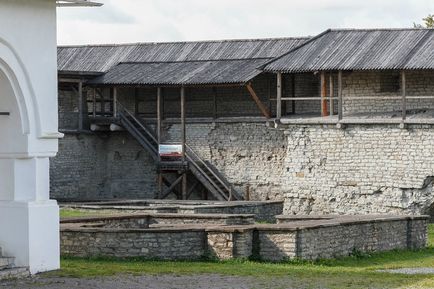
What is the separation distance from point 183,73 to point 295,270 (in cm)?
1723

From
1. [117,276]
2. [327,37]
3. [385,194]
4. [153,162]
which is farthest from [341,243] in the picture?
[153,162]

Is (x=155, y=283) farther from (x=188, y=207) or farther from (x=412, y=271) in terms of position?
A: (x=188, y=207)

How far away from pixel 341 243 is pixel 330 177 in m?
11.4

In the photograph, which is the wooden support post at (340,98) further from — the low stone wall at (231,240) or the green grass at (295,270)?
the green grass at (295,270)

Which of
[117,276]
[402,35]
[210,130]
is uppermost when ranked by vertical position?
[402,35]

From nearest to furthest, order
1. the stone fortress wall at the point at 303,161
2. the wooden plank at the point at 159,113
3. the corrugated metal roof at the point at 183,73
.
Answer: the stone fortress wall at the point at 303,161 → the corrugated metal roof at the point at 183,73 → the wooden plank at the point at 159,113

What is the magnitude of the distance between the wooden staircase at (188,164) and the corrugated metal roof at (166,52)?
2.09 metres

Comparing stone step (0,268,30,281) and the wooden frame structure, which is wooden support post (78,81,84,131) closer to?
the wooden frame structure

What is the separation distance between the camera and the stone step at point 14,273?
15422 millimetres

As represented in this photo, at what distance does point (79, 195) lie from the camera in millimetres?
35562

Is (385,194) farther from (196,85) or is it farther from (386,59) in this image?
(196,85)

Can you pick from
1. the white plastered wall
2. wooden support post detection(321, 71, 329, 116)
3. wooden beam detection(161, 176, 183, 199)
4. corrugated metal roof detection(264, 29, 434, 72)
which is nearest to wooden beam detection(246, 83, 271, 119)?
corrugated metal roof detection(264, 29, 434, 72)

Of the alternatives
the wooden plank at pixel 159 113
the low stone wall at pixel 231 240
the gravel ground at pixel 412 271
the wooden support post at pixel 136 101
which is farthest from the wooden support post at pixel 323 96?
the gravel ground at pixel 412 271

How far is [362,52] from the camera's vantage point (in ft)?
104
